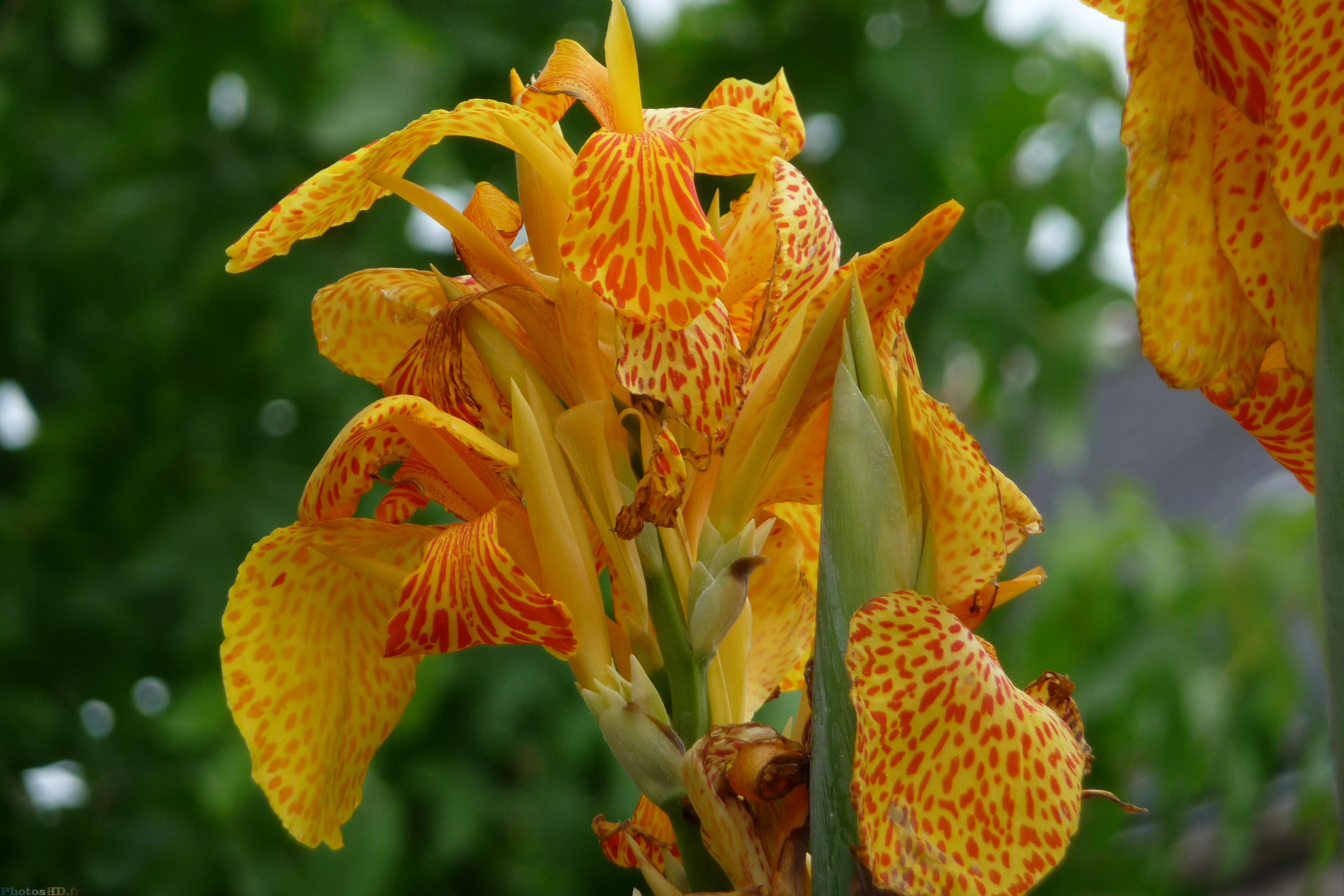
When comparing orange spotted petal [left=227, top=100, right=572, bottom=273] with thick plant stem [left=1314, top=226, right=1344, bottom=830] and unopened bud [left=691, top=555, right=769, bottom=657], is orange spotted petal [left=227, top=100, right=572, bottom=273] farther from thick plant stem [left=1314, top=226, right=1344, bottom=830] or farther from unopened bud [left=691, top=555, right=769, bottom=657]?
thick plant stem [left=1314, top=226, right=1344, bottom=830]

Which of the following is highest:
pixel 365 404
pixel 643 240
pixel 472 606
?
pixel 643 240

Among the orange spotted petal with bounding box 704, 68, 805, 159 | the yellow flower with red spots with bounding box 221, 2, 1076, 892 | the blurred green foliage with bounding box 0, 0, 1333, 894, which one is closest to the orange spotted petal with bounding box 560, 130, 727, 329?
the yellow flower with red spots with bounding box 221, 2, 1076, 892

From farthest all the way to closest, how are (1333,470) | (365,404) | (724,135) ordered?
1. (365,404)
2. (724,135)
3. (1333,470)

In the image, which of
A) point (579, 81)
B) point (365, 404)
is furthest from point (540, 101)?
point (365, 404)

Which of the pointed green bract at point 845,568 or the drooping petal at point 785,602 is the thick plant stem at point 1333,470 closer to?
the pointed green bract at point 845,568

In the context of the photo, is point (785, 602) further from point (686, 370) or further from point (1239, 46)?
point (1239, 46)
